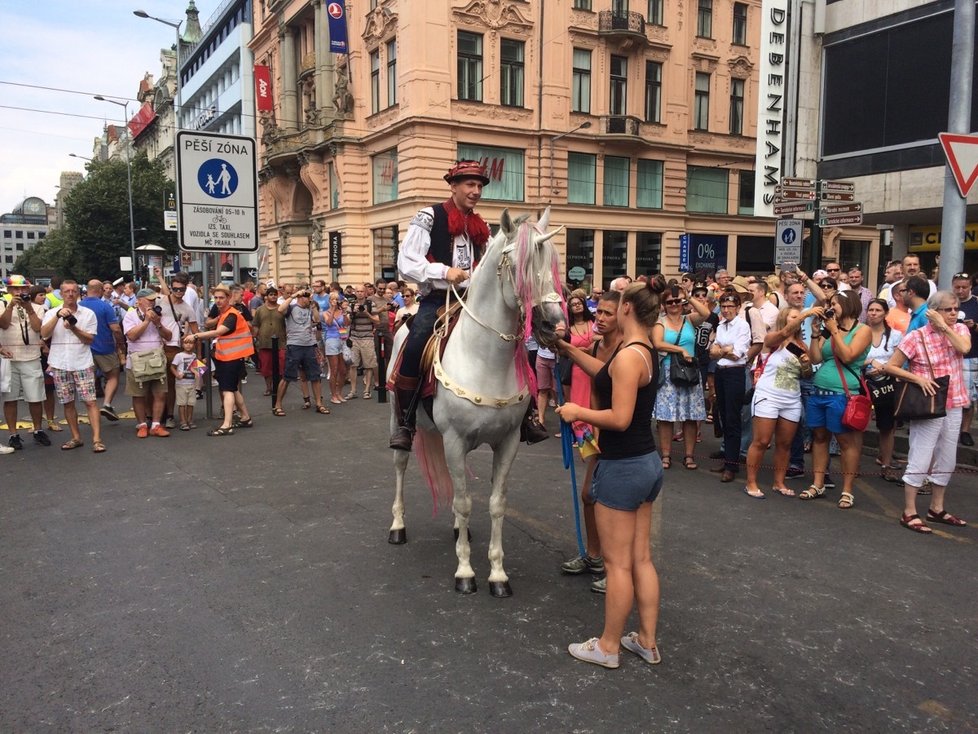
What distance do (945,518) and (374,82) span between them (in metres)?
29.1

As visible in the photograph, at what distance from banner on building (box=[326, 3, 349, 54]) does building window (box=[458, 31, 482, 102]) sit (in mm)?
6044

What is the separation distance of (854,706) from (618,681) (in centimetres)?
109

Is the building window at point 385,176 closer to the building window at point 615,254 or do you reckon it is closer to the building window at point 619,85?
the building window at point 615,254

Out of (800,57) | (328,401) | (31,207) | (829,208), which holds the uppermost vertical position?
(31,207)

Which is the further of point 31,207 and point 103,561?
point 31,207

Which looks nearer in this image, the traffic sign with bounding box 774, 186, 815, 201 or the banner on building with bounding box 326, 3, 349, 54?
the traffic sign with bounding box 774, 186, 815, 201

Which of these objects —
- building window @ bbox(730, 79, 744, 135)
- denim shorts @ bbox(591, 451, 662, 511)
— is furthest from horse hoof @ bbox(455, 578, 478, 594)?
building window @ bbox(730, 79, 744, 135)

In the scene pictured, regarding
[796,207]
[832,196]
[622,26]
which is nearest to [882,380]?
[796,207]

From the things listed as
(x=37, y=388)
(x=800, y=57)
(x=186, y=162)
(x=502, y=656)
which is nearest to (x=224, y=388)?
(x=37, y=388)

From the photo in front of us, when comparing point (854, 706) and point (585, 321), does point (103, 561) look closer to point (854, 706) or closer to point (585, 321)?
point (854, 706)

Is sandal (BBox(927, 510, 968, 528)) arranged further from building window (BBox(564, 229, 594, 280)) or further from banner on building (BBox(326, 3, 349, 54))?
banner on building (BBox(326, 3, 349, 54))

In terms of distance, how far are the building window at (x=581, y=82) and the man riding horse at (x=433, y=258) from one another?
87.0 feet

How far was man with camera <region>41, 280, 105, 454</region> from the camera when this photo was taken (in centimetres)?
906

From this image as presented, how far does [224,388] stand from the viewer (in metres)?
10.3
